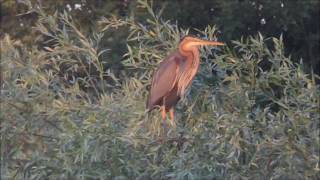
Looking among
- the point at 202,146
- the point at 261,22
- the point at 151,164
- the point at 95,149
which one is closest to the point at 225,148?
the point at 202,146

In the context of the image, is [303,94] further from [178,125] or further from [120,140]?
[120,140]

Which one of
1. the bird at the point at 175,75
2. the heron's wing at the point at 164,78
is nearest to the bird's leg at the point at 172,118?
the bird at the point at 175,75

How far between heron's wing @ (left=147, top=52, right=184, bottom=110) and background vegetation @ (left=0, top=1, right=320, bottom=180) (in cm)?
12

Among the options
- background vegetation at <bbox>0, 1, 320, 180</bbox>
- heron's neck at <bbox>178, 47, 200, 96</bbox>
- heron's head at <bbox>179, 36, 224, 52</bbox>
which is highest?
heron's head at <bbox>179, 36, 224, 52</bbox>

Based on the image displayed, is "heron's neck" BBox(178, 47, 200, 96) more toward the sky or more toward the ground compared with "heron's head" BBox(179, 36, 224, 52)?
more toward the ground

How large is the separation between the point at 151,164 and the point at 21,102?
1049mm

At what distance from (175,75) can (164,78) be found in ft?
0.22

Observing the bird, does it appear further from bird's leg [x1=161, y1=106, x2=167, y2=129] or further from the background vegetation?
the background vegetation

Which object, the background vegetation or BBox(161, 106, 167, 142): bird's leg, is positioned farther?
BBox(161, 106, 167, 142): bird's leg

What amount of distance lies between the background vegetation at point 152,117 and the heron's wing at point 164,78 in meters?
0.12

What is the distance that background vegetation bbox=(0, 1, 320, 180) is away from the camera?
4500 millimetres

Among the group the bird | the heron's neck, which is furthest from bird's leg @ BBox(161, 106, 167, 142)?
the heron's neck

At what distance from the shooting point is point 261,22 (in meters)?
7.83

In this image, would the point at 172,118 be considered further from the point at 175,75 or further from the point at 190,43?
the point at 190,43
